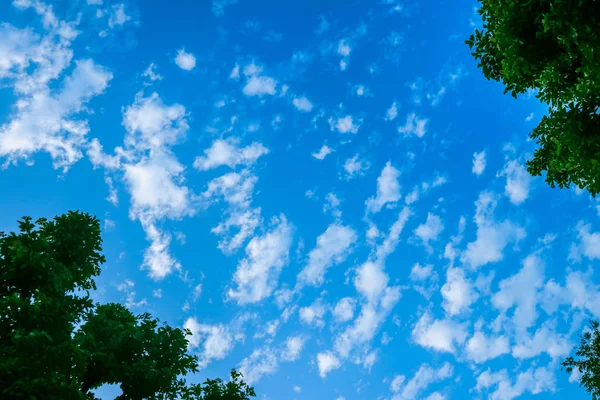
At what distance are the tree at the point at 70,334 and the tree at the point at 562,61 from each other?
1482 centimetres

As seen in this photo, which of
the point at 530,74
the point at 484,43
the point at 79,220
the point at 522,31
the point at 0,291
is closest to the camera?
the point at 522,31

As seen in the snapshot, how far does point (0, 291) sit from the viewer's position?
12.3 meters

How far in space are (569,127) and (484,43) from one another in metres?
4.05

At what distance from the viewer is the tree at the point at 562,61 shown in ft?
26.7

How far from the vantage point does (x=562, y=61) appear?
9.28m

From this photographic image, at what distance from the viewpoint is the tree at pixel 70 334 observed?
34.9 ft

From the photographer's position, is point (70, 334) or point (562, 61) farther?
point (70, 334)

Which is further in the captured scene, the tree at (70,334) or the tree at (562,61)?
the tree at (70,334)

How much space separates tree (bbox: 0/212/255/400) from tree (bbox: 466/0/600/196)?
14.8m

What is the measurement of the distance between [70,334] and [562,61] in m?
16.3

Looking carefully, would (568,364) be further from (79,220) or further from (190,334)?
(79,220)

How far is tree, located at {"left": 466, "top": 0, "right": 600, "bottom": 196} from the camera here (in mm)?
8148

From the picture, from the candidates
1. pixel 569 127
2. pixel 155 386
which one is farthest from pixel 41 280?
pixel 569 127

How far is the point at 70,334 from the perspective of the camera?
12047mm
